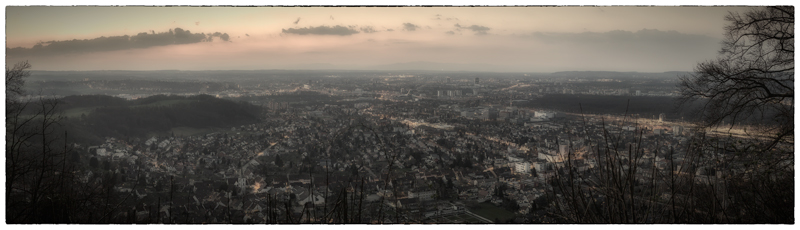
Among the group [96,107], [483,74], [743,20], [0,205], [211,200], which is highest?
[743,20]

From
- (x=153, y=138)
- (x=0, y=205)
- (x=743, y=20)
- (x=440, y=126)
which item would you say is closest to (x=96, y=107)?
(x=153, y=138)

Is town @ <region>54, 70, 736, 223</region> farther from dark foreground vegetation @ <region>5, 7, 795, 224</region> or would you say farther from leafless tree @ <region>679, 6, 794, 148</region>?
leafless tree @ <region>679, 6, 794, 148</region>

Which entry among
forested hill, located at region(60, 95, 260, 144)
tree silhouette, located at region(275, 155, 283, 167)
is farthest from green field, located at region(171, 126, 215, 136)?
tree silhouette, located at region(275, 155, 283, 167)

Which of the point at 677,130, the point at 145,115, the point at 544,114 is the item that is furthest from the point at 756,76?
the point at 145,115

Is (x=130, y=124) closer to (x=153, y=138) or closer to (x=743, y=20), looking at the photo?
(x=153, y=138)

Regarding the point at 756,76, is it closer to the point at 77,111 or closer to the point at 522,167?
the point at 522,167
